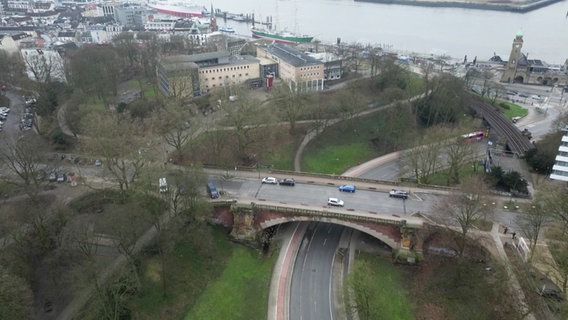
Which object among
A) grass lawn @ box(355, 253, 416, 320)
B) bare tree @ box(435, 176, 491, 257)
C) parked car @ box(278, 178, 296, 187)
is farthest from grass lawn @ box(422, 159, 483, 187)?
parked car @ box(278, 178, 296, 187)

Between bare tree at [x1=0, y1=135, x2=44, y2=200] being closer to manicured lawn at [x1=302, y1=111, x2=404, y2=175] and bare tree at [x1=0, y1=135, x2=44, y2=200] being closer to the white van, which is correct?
the white van

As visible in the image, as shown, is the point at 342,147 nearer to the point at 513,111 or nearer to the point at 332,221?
the point at 332,221

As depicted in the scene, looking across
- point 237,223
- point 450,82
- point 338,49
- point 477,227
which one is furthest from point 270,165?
point 338,49

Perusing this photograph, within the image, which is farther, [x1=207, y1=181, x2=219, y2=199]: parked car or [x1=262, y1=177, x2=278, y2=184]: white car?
[x1=262, y1=177, x2=278, y2=184]: white car

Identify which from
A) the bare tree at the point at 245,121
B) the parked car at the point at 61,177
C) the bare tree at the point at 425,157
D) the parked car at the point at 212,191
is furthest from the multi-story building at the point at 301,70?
the parked car at the point at 61,177

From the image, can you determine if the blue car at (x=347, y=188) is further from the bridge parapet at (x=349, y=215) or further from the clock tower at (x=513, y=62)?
the clock tower at (x=513, y=62)

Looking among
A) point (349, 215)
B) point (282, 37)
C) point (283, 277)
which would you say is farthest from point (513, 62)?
point (283, 277)

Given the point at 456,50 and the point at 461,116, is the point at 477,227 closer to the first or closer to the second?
the point at 461,116
